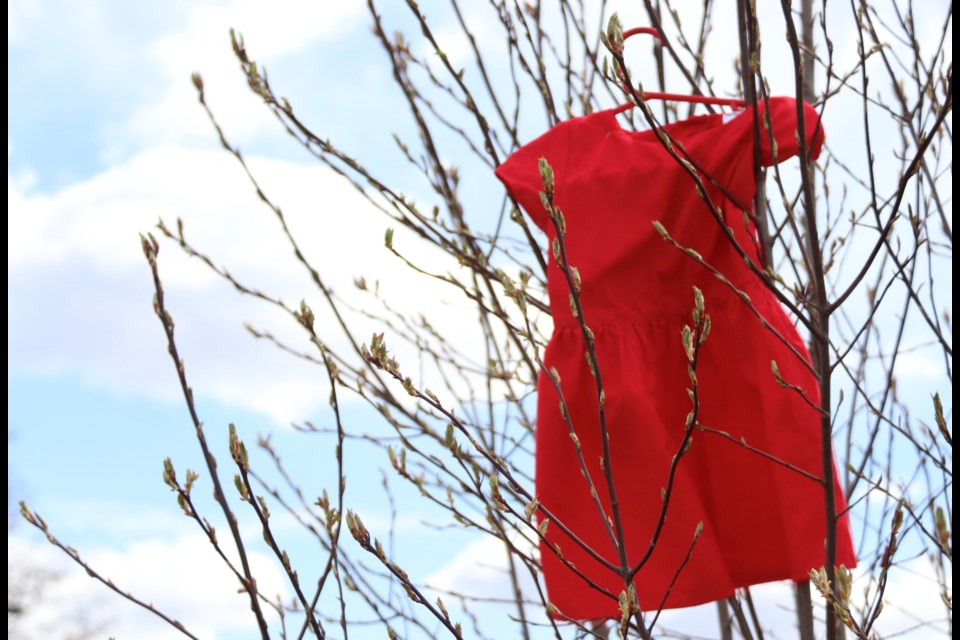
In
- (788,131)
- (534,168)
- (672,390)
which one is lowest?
(672,390)

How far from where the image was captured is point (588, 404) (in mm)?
1963

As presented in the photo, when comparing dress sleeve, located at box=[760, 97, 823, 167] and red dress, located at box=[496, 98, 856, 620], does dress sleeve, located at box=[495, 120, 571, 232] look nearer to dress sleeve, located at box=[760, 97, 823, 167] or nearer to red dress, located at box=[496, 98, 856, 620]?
red dress, located at box=[496, 98, 856, 620]

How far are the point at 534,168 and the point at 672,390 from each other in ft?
1.83

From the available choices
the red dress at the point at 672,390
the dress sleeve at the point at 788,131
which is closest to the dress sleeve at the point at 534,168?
the red dress at the point at 672,390

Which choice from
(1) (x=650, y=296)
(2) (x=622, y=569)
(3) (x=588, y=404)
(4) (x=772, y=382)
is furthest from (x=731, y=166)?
(2) (x=622, y=569)

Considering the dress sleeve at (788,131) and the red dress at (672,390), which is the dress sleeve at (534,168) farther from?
the dress sleeve at (788,131)

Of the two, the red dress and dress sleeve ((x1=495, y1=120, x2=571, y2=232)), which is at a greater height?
dress sleeve ((x1=495, y1=120, x2=571, y2=232))

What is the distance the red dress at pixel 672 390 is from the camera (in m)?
1.84

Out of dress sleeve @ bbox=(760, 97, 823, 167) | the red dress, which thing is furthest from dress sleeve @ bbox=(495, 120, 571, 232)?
dress sleeve @ bbox=(760, 97, 823, 167)

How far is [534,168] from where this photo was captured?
2080 millimetres

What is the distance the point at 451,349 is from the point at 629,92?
1328 millimetres

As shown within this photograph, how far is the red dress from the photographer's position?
1.84 meters

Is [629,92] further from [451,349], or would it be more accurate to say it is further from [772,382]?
[451,349]

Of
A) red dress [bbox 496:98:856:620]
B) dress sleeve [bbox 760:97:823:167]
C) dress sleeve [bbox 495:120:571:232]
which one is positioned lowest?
red dress [bbox 496:98:856:620]
